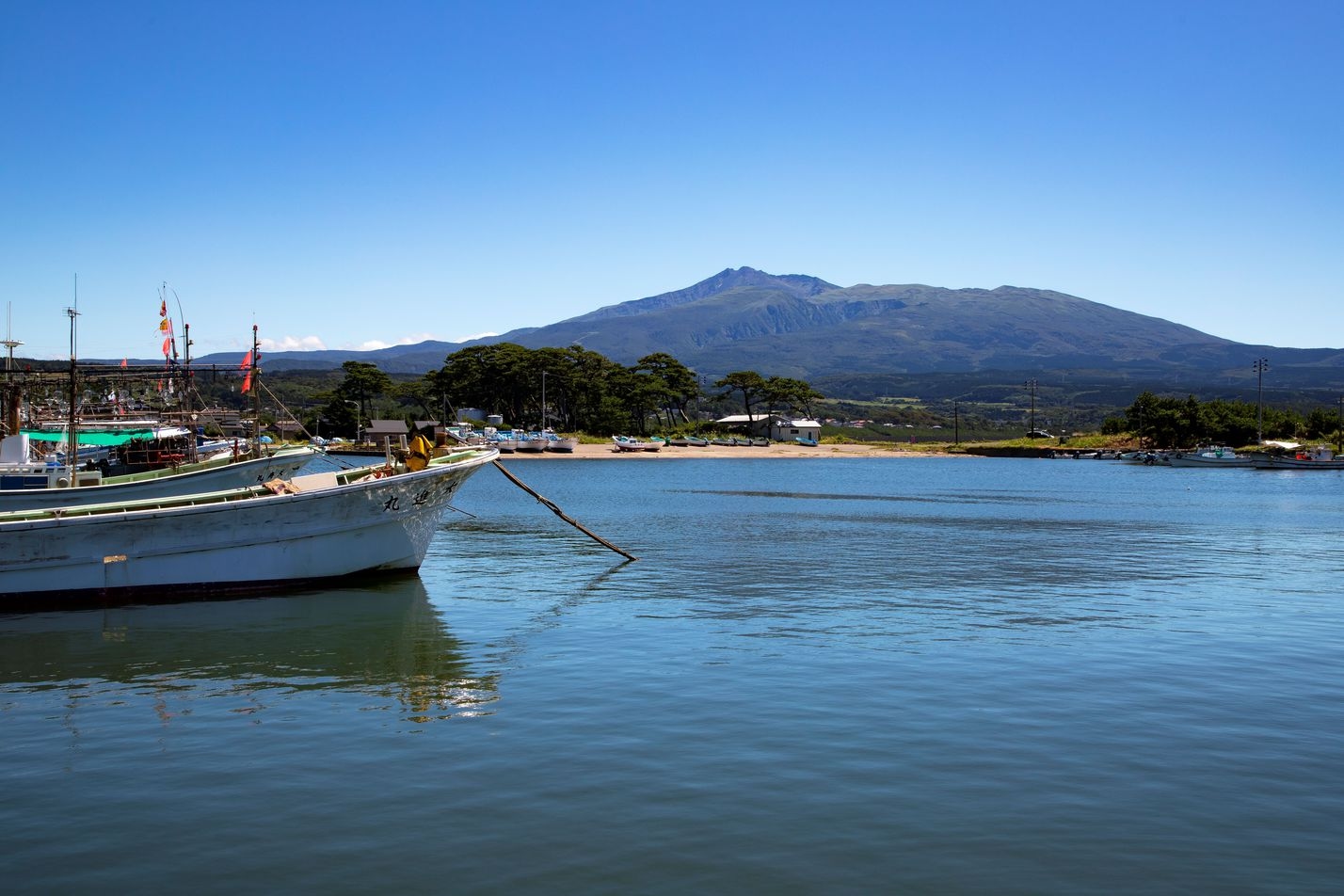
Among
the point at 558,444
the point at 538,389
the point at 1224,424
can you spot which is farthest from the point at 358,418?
the point at 1224,424

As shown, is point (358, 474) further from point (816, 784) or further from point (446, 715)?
point (816, 784)

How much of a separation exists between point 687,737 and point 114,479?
26627mm

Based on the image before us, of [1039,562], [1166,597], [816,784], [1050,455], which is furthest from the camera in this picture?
[1050,455]

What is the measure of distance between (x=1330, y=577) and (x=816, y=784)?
2276cm

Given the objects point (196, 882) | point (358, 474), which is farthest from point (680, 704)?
point (358, 474)

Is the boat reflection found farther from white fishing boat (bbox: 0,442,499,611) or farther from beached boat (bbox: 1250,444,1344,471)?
beached boat (bbox: 1250,444,1344,471)

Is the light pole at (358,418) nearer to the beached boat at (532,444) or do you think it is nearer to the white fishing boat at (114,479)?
the beached boat at (532,444)

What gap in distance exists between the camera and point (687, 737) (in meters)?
12.3

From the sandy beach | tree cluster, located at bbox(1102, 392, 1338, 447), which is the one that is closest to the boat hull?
the sandy beach

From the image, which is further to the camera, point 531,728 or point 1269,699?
point 1269,699

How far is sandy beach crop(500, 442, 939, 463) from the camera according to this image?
350ft

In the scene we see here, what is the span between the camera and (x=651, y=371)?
445 feet

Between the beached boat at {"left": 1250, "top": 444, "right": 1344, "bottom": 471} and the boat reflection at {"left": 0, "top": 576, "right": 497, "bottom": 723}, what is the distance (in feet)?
327

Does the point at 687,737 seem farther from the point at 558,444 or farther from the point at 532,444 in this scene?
the point at 558,444
